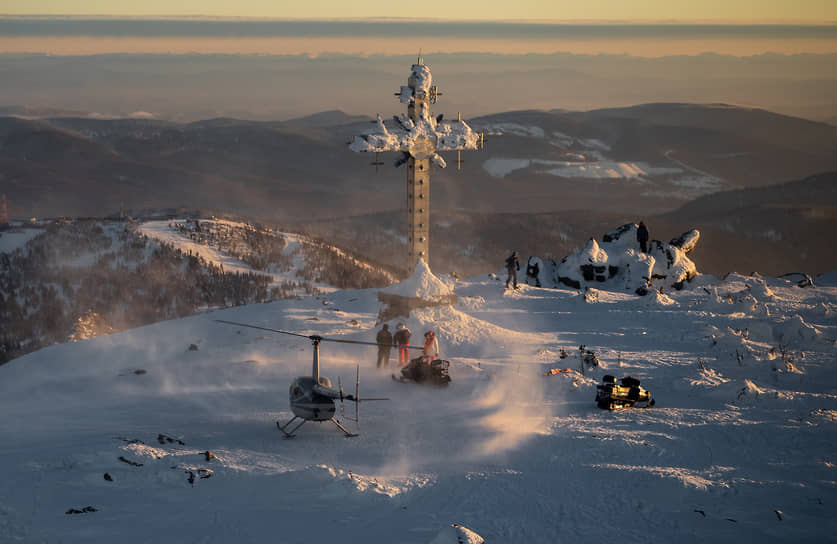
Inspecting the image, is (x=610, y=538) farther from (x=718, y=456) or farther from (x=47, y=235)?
(x=47, y=235)

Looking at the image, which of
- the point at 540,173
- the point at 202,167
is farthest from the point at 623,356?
the point at 202,167

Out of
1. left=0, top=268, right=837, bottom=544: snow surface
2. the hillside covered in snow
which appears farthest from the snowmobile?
the hillside covered in snow

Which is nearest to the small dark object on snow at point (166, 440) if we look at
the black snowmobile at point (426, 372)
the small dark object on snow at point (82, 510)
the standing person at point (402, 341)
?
the small dark object on snow at point (82, 510)

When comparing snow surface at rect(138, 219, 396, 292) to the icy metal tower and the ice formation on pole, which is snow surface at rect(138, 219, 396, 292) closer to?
the icy metal tower

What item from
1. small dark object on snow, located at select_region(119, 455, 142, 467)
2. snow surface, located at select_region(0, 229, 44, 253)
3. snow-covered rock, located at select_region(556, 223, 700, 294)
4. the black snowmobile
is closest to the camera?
small dark object on snow, located at select_region(119, 455, 142, 467)

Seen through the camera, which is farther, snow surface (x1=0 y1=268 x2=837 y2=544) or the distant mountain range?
the distant mountain range

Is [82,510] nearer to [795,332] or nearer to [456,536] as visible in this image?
[456,536]

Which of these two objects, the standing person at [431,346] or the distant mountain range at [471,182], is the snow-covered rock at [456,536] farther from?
the distant mountain range at [471,182]
